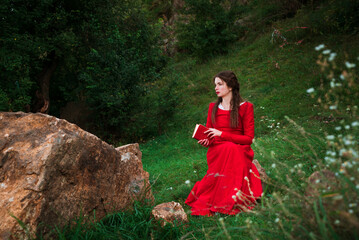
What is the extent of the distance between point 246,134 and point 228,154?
42cm

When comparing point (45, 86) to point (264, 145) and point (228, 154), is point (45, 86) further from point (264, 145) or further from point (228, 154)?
point (228, 154)

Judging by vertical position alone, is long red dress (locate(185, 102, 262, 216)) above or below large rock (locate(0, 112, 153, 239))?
below

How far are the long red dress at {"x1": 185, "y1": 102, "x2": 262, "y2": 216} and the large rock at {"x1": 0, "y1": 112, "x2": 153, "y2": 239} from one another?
1.04 meters

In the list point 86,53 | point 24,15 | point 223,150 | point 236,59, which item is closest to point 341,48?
point 236,59

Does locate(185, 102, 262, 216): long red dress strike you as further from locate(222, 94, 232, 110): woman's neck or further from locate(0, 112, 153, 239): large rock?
locate(0, 112, 153, 239): large rock

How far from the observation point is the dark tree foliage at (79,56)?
9.35 meters

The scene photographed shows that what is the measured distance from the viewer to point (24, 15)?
936cm

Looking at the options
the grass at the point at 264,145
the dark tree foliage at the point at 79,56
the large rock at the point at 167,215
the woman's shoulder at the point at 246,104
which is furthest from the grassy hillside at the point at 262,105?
the dark tree foliage at the point at 79,56

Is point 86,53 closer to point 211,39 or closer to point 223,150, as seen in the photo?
point 211,39

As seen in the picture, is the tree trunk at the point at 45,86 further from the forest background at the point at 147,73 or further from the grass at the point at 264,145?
the grass at the point at 264,145

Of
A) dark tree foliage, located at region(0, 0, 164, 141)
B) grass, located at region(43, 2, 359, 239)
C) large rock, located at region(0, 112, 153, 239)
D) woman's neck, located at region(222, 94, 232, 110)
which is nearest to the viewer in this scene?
grass, located at region(43, 2, 359, 239)

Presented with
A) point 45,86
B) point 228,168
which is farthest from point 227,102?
point 45,86

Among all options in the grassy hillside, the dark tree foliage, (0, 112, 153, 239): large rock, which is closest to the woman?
the grassy hillside

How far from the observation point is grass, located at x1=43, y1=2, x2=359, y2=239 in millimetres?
1791
